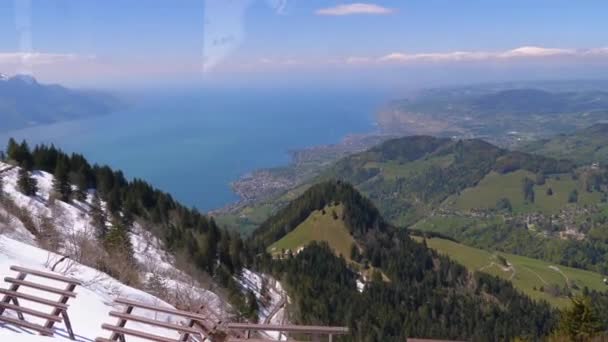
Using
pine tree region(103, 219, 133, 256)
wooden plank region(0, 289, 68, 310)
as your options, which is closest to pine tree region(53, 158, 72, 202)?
pine tree region(103, 219, 133, 256)

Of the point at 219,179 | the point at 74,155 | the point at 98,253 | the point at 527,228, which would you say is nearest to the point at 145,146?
the point at 219,179

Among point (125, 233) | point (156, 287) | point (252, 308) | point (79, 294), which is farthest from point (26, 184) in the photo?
point (79, 294)

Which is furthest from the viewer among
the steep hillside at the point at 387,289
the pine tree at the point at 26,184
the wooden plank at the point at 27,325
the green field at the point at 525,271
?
the green field at the point at 525,271

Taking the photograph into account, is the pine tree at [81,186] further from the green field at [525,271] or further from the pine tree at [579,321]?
the green field at [525,271]

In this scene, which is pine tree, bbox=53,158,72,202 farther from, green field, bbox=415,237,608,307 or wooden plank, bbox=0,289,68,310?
green field, bbox=415,237,608,307

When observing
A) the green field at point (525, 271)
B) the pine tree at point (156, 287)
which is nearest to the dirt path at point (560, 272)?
the green field at point (525, 271)

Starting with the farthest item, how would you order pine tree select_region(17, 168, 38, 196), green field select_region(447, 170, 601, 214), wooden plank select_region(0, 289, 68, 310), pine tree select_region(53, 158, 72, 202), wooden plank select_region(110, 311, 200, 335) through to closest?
green field select_region(447, 170, 601, 214) < pine tree select_region(53, 158, 72, 202) < pine tree select_region(17, 168, 38, 196) < wooden plank select_region(0, 289, 68, 310) < wooden plank select_region(110, 311, 200, 335)

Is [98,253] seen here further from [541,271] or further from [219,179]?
[219,179]
